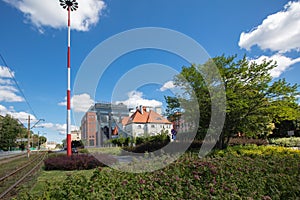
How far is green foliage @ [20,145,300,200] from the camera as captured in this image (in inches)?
163

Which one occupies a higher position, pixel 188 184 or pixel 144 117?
pixel 144 117

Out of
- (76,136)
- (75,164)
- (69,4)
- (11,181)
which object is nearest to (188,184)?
(75,164)

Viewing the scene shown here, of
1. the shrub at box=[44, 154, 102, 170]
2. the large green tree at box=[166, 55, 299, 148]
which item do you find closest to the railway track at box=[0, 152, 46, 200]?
the shrub at box=[44, 154, 102, 170]

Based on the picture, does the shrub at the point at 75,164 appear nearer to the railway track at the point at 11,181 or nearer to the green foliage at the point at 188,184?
the railway track at the point at 11,181

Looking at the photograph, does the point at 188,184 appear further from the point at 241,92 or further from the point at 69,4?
the point at 69,4

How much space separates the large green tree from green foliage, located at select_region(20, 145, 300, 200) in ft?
26.5

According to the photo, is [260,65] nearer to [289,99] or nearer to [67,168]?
[289,99]

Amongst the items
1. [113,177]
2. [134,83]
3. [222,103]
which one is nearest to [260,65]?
[222,103]

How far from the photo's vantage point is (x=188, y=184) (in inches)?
183

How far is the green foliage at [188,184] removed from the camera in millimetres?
4133

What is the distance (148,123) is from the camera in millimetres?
25906

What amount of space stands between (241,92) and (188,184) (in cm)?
1072

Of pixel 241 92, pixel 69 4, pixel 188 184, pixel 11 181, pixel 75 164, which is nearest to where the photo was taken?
pixel 188 184

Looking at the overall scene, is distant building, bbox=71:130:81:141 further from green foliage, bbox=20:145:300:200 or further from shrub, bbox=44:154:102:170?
green foliage, bbox=20:145:300:200
